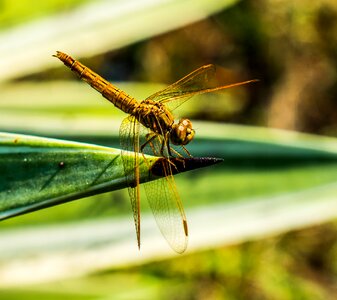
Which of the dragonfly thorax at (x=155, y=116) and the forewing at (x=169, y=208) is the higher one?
the dragonfly thorax at (x=155, y=116)

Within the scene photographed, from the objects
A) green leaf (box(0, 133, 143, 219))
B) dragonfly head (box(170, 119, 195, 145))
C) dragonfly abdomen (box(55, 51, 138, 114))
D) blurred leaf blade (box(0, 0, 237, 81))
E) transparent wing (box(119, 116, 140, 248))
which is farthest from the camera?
blurred leaf blade (box(0, 0, 237, 81))

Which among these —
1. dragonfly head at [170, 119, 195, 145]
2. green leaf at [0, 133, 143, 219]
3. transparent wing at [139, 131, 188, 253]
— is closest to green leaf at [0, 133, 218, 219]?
green leaf at [0, 133, 143, 219]

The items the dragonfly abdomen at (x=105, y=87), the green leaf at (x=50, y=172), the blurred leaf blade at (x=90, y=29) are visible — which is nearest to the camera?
the green leaf at (x=50, y=172)

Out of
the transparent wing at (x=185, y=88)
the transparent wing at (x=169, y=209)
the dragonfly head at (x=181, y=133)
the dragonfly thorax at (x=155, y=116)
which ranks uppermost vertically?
the transparent wing at (x=185, y=88)

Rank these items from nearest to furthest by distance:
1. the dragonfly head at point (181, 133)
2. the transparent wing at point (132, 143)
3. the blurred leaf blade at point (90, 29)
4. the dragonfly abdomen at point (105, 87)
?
the transparent wing at point (132, 143), the dragonfly head at point (181, 133), the dragonfly abdomen at point (105, 87), the blurred leaf blade at point (90, 29)

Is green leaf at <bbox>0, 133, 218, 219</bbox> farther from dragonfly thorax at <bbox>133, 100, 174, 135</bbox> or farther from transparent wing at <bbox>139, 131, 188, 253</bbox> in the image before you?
dragonfly thorax at <bbox>133, 100, 174, 135</bbox>

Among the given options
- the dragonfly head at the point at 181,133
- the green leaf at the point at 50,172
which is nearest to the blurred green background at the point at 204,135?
the dragonfly head at the point at 181,133

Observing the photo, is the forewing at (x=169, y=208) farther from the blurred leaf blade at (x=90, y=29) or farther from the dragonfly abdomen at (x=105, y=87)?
the blurred leaf blade at (x=90, y=29)

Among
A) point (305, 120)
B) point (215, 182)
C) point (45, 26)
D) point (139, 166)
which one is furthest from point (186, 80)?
point (305, 120)

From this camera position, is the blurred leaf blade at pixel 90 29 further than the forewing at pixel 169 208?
Yes
